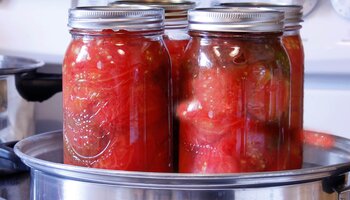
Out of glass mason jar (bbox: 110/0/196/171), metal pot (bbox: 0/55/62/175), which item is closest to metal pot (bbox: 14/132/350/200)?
glass mason jar (bbox: 110/0/196/171)

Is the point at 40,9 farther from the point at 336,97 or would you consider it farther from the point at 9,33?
the point at 336,97

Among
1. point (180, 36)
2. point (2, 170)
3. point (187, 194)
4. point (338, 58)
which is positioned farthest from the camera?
point (338, 58)

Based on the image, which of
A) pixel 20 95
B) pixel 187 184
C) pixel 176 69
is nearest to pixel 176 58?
pixel 176 69

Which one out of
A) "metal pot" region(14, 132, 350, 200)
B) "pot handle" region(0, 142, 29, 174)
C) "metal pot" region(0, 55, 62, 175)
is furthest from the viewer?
"metal pot" region(0, 55, 62, 175)

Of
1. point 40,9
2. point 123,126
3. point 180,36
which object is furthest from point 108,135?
point 40,9

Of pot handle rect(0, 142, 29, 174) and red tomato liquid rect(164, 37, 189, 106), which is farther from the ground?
A: red tomato liquid rect(164, 37, 189, 106)

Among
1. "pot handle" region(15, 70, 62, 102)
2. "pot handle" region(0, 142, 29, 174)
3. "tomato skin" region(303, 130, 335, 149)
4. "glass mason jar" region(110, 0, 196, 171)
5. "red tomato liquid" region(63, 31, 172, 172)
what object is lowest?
"pot handle" region(0, 142, 29, 174)

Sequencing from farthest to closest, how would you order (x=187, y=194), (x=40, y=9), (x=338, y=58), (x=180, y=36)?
(x=40, y=9)
(x=338, y=58)
(x=180, y=36)
(x=187, y=194)

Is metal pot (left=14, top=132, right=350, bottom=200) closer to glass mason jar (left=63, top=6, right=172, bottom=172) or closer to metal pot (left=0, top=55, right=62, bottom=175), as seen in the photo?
glass mason jar (left=63, top=6, right=172, bottom=172)

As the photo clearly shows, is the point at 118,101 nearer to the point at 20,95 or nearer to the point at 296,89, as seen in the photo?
the point at 296,89
